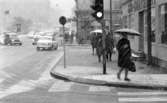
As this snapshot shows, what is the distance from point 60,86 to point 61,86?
0.11 feet

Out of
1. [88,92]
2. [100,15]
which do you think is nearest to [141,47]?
[100,15]

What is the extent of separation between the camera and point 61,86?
41.0 feet

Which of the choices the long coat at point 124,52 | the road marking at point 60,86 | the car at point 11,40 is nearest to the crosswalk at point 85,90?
the road marking at point 60,86

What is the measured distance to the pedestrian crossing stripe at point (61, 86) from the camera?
1155cm

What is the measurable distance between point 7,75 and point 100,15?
4681 millimetres

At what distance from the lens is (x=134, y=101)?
30.9 ft

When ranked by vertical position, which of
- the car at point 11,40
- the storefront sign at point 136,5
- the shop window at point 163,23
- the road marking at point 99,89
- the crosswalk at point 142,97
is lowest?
the road marking at point 99,89

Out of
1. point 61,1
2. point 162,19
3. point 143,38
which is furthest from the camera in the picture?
point 61,1

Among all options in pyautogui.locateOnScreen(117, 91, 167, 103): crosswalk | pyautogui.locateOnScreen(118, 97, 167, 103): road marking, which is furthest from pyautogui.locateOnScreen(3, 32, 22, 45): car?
pyautogui.locateOnScreen(118, 97, 167, 103): road marking

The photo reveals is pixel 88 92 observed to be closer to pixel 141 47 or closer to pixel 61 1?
pixel 141 47

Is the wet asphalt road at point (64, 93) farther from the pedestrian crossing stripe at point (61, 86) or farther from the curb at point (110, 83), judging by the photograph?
the curb at point (110, 83)

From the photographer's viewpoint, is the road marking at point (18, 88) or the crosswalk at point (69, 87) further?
the crosswalk at point (69, 87)

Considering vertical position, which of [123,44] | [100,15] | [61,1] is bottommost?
[123,44]

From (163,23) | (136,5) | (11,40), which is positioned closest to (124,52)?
(163,23)
